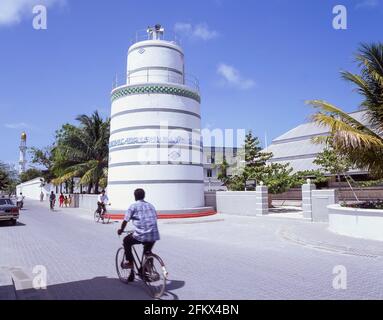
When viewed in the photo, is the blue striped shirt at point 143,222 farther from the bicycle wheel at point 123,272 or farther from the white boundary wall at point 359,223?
the white boundary wall at point 359,223

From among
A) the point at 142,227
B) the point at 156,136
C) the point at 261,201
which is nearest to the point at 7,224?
the point at 156,136

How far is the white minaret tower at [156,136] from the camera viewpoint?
74.2 feet

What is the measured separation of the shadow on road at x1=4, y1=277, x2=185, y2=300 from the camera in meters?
6.06

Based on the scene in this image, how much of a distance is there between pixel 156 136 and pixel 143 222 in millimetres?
16537

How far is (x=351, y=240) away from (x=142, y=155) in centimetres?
1427

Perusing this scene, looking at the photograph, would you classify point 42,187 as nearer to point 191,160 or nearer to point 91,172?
point 91,172

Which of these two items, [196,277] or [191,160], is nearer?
[196,277]

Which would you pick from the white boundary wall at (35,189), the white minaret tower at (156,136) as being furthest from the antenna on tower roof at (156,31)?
the white boundary wall at (35,189)

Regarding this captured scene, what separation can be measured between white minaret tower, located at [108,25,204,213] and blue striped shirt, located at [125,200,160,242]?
1561cm

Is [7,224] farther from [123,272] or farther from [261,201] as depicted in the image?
[123,272]
